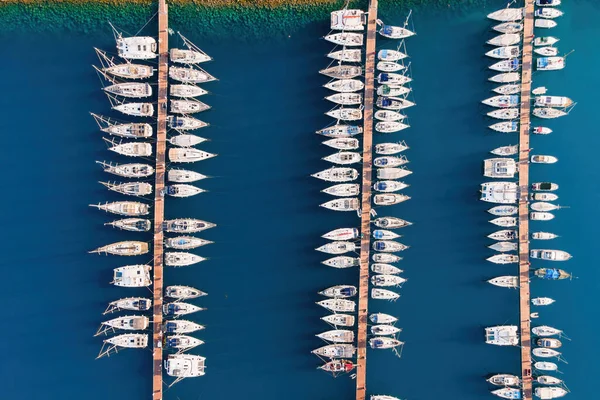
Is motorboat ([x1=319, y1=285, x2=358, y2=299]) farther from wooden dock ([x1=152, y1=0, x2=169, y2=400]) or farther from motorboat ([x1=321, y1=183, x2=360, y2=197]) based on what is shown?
wooden dock ([x1=152, y1=0, x2=169, y2=400])

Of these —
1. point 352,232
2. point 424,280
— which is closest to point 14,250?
point 352,232

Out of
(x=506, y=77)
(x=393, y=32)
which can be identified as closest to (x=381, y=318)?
(x=506, y=77)

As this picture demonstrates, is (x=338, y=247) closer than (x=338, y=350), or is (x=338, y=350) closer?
(x=338, y=350)

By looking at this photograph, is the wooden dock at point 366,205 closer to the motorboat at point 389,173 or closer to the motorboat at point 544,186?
the motorboat at point 389,173

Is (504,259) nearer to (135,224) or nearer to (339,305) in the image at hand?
(339,305)

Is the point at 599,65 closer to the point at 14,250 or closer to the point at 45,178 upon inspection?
the point at 45,178
